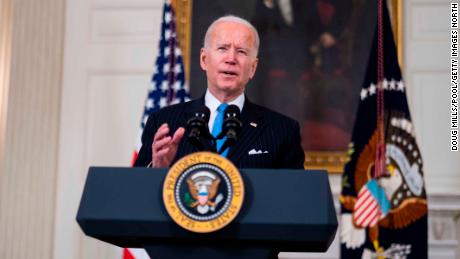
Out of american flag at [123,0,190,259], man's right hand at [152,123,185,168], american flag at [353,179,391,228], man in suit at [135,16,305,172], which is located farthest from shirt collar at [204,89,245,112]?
american flag at [123,0,190,259]

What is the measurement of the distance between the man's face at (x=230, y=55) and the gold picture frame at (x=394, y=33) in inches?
153

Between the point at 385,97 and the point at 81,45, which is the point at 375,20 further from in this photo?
the point at 81,45

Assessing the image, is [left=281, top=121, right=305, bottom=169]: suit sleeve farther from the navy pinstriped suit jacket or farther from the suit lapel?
the suit lapel

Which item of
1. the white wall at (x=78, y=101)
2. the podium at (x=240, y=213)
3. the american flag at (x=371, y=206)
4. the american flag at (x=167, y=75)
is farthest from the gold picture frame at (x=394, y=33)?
the podium at (x=240, y=213)

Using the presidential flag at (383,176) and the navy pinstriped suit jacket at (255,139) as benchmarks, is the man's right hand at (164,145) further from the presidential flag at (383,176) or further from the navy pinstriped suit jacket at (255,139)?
the presidential flag at (383,176)

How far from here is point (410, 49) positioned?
6.95 metres

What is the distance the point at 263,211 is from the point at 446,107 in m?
5.11

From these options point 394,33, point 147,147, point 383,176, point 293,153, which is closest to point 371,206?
point 383,176

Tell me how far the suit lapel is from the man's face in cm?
Result: 12

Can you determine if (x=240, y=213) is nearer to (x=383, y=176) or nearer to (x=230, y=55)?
(x=230, y=55)

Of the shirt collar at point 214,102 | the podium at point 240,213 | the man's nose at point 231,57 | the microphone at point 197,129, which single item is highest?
the man's nose at point 231,57

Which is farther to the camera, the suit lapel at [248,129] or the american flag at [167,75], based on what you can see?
the american flag at [167,75]

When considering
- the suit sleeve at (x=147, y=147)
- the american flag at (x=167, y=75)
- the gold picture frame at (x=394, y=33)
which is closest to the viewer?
the suit sleeve at (x=147, y=147)

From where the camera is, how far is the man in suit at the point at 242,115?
2.78m
